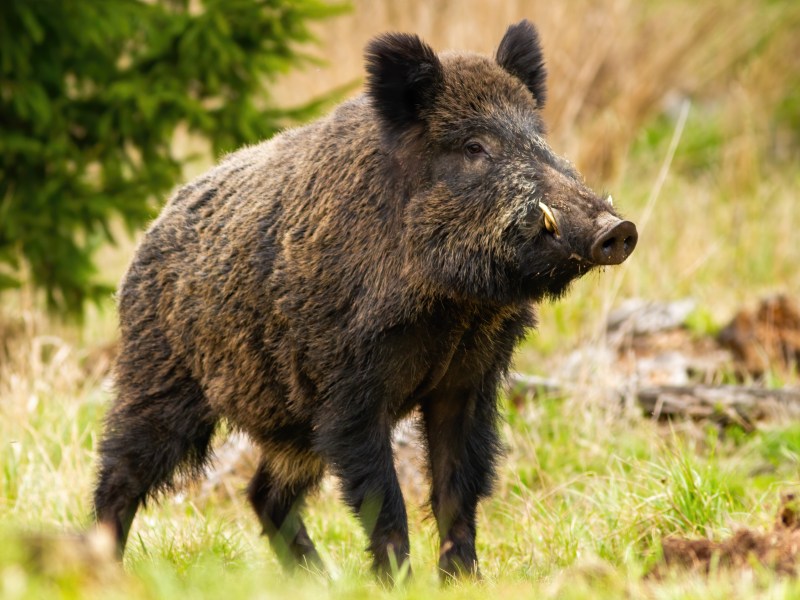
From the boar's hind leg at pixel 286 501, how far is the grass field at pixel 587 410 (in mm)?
113

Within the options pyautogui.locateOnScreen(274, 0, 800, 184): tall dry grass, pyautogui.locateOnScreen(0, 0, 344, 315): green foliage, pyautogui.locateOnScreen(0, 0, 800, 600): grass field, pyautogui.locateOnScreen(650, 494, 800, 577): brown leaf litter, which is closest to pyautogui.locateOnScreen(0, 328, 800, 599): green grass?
pyautogui.locateOnScreen(0, 0, 800, 600): grass field

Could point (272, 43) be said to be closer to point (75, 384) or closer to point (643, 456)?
point (75, 384)

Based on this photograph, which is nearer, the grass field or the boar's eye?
the grass field

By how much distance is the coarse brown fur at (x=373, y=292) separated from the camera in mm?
4051

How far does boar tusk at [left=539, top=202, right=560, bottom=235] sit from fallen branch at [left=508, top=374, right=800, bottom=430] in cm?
236

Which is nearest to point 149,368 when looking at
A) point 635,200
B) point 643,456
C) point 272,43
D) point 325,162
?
point 325,162

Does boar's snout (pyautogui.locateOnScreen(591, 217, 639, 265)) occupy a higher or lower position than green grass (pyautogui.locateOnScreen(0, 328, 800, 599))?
higher

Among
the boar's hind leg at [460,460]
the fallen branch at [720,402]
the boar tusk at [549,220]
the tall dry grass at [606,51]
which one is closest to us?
the boar tusk at [549,220]

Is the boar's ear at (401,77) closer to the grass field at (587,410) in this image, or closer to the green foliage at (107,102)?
the grass field at (587,410)

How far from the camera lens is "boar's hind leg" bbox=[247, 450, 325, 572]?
4.77 m

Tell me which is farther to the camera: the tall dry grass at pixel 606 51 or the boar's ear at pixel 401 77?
the tall dry grass at pixel 606 51

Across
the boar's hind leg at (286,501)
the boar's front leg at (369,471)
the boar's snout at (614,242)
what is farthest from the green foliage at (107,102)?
the boar's snout at (614,242)

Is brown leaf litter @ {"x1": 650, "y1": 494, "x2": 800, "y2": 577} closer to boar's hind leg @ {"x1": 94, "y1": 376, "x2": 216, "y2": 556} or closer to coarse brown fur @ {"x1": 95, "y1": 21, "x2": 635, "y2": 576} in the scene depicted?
coarse brown fur @ {"x1": 95, "y1": 21, "x2": 635, "y2": 576}

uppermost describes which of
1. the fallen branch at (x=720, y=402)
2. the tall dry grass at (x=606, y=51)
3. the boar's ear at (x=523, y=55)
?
the boar's ear at (x=523, y=55)
